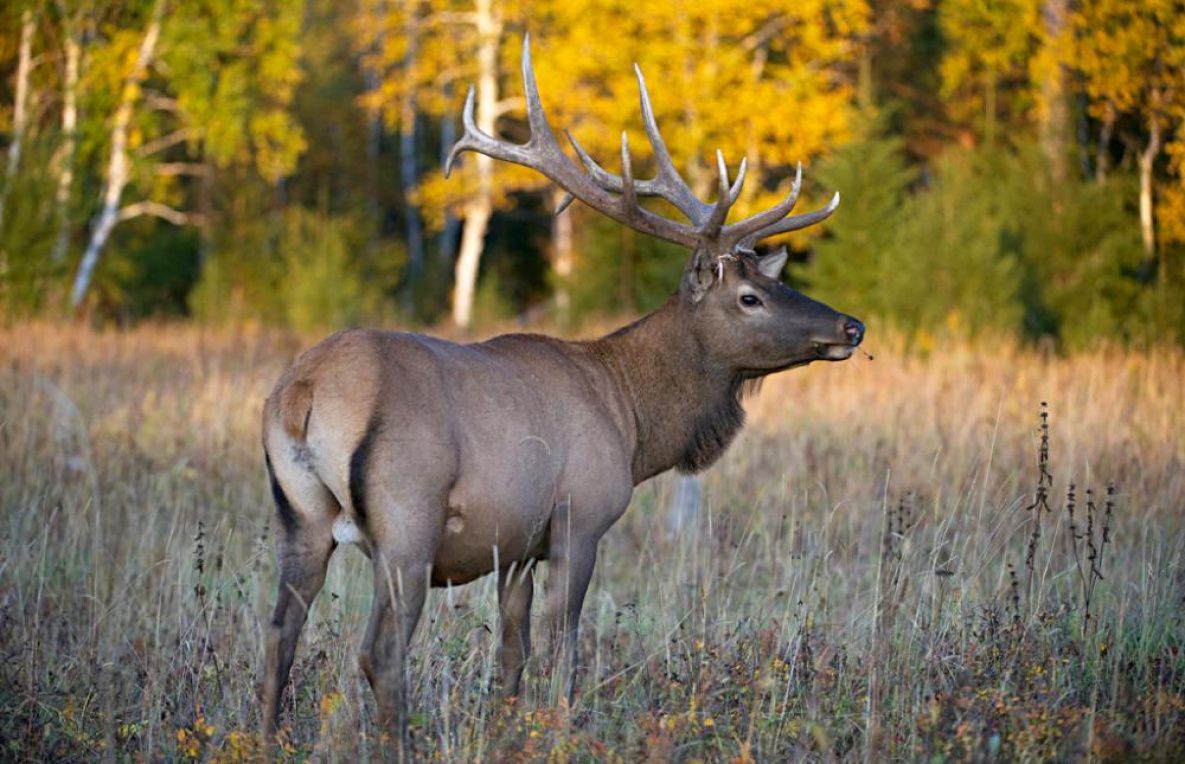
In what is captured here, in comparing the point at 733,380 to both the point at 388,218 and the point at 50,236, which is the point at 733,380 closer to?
the point at 50,236

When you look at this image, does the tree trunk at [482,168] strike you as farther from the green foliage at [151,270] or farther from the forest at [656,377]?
the green foliage at [151,270]

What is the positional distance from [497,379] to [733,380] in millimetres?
1483

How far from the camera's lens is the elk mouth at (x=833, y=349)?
5.95m

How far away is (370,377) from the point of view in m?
4.54

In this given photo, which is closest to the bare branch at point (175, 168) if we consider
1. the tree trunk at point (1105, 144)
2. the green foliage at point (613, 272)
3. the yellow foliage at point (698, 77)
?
the yellow foliage at point (698, 77)

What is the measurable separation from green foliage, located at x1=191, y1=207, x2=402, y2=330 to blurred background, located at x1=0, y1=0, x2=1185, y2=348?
0.22ft

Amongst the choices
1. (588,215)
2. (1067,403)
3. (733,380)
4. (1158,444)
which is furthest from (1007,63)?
(733,380)

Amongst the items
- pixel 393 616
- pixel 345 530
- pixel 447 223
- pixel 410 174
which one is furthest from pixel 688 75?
pixel 393 616

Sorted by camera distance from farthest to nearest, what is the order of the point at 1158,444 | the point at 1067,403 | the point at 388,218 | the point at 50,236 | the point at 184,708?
the point at 388,218 → the point at 50,236 → the point at 1067,403 → the point at 1158,444 → the point at 184,708

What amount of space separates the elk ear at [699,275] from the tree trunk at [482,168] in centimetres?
1565

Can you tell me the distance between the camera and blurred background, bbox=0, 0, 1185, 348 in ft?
57.1

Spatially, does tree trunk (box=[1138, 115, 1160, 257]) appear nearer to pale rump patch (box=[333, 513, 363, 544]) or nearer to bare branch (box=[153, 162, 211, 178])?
bare branch (box=[153, 162, 211, 178])

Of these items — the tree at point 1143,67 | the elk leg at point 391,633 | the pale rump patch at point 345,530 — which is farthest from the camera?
the tree at point 1143,67

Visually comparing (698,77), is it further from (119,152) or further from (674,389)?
(674,389)
